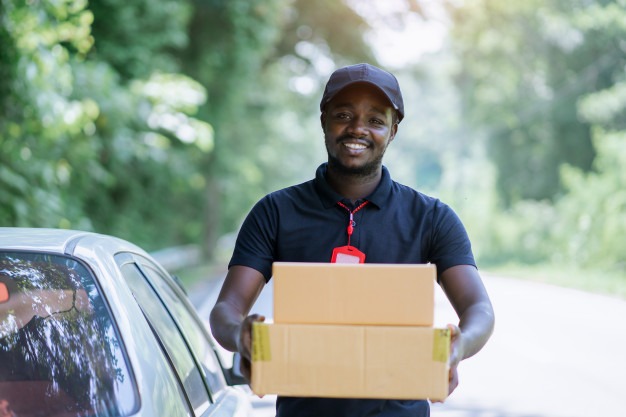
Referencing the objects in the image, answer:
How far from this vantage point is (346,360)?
2482 millimetres

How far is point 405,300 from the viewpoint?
8.23ft

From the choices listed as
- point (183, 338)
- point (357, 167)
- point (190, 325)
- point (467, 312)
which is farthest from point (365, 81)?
point (190, 325)

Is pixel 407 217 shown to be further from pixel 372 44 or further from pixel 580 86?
pixel 580 86

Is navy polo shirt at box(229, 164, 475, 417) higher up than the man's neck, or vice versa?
the man's neck

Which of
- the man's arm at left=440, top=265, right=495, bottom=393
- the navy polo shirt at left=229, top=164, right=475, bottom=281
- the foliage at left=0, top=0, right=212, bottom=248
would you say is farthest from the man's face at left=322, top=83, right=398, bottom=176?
the foliage at left=0, top=0, right=212, bottom=248

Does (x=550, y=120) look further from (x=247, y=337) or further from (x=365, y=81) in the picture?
(x=247, y=337)

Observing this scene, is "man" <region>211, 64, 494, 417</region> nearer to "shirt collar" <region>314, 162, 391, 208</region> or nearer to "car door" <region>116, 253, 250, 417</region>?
"shirt collar" <region>314, 162, 391, 208</region>

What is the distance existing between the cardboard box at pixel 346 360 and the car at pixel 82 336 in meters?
0.52

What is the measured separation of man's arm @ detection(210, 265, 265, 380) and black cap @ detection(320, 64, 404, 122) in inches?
21.3

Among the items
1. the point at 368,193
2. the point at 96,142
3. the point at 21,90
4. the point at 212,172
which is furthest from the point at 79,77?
the point at 212,172

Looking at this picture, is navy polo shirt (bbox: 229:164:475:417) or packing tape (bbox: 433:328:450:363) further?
navy polo shirt (bbox: 229:164:475:417)

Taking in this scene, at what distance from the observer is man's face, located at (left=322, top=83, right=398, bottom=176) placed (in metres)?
3.08

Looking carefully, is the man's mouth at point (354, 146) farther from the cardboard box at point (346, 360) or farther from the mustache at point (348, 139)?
the cardboard box at point (346, 360)

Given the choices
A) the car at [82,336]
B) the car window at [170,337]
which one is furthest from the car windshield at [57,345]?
the car window at [170,337]
